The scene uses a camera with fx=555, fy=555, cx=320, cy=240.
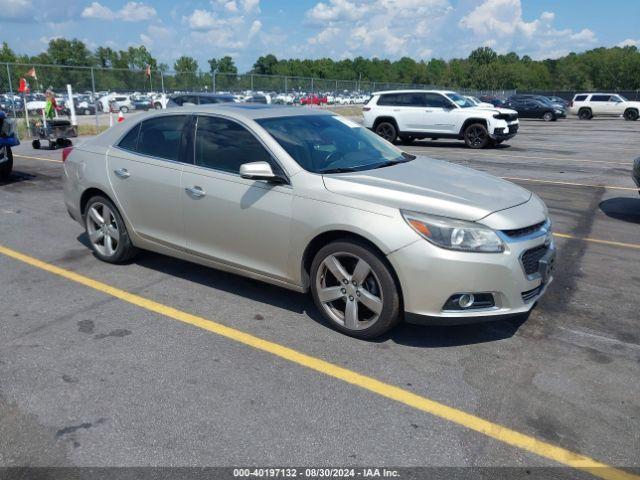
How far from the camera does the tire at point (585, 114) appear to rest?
129ft

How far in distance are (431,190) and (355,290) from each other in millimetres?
888

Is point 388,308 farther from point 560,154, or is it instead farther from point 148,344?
point 560,154

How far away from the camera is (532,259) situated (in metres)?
3.80

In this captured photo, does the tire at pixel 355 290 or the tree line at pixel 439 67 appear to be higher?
the tree line at pixel 439 67

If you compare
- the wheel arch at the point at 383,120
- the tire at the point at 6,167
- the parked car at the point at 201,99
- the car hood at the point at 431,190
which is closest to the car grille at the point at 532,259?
the car hood at the point at 431,190

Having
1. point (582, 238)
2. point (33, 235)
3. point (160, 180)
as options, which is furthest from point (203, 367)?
point (582, 238)

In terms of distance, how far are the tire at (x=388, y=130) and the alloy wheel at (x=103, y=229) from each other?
14.5 meters

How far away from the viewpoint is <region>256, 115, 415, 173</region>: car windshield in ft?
14.3

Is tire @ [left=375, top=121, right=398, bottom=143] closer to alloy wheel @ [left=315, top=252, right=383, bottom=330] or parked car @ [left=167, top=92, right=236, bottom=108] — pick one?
parked car @ [left=167, top=92, right=236, bottom=108]

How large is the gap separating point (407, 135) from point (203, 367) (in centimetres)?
1645

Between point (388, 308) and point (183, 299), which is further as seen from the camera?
point (183, 299)

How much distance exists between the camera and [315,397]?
3.29 meters

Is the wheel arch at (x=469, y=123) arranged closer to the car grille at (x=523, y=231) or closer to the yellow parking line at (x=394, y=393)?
the car grille at (x=523, y=231)

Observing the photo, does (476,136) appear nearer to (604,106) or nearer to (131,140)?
(131,140)
